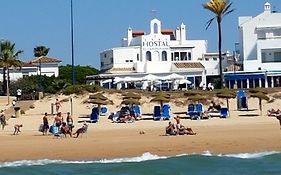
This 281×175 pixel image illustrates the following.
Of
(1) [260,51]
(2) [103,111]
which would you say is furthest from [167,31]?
(2) [103,111]

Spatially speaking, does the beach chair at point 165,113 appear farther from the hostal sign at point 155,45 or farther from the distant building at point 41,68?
the distant building at point 41,68

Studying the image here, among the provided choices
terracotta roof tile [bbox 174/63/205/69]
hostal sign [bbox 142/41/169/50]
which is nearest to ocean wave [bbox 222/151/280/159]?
terracotta roof tile [bbox 174/63/205/69]

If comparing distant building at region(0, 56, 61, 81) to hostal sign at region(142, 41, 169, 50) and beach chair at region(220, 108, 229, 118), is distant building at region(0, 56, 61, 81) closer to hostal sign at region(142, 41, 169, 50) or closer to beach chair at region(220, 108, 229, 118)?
hostal sign at region(142, 41, 169, 50)

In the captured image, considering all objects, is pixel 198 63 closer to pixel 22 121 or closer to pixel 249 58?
pixel 249 58

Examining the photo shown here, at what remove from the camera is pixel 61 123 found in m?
29.3

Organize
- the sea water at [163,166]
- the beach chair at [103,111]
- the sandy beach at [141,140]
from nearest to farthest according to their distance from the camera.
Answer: the sea water at [163,166] → the sandy beach at [141,140] → the beach chair at [103,111]

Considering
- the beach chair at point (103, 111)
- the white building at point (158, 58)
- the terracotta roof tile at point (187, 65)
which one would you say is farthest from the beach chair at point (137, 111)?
the terracotta roof tile at point (187, 65)

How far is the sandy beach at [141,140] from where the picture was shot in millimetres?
23484

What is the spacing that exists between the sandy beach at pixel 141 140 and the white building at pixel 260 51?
28.8m

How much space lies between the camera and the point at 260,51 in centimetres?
6862

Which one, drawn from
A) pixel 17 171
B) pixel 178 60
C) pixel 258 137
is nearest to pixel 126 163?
pixel 17 171

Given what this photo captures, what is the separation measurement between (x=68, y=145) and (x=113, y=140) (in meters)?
2.38

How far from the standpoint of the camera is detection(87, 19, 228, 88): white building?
71062 millimetres

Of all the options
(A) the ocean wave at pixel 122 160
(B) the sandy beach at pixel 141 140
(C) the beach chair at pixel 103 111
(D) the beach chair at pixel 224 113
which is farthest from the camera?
(C) the beach chair at pixel 103 111
